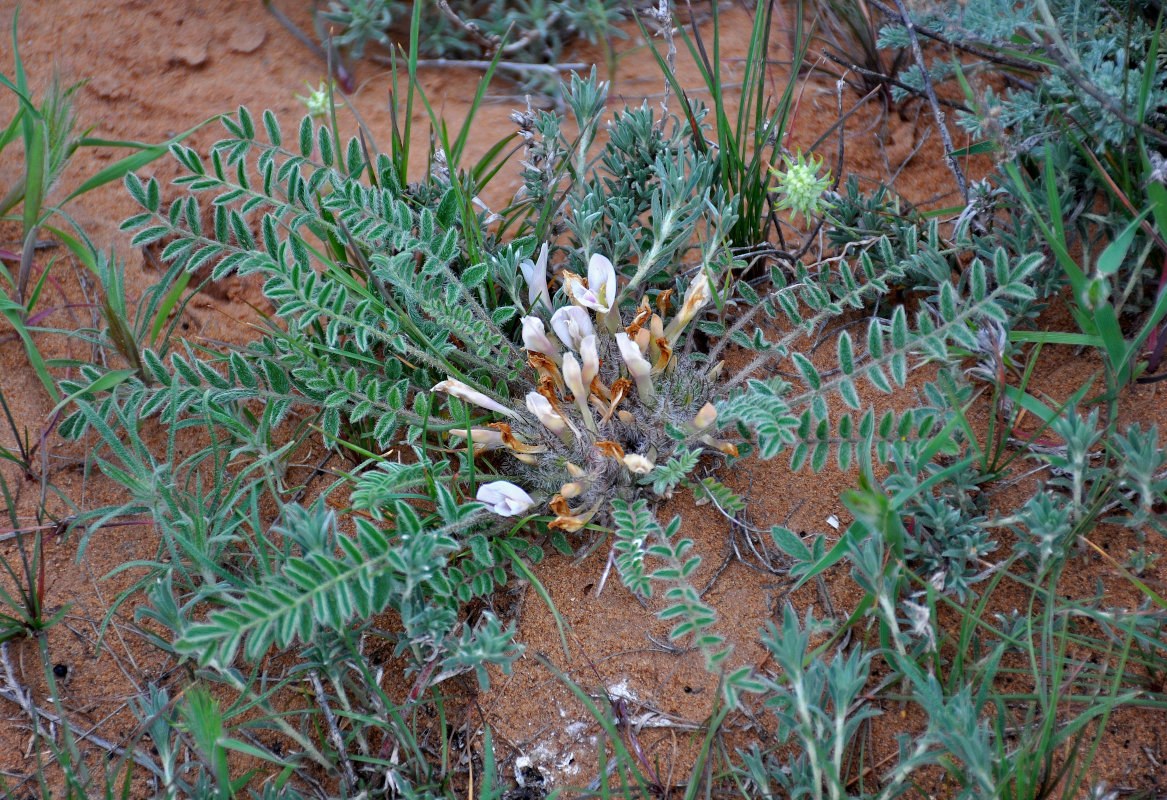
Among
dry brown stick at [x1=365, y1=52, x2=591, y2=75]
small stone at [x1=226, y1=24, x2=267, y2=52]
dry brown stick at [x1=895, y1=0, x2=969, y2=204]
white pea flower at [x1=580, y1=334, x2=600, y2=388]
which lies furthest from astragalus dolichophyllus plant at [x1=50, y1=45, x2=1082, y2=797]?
small stone at [x1=226, y1=24, x2=267, y2=52]

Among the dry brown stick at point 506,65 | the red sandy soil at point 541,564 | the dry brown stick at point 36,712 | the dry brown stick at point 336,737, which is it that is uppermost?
the dry brown stick at point 506,65

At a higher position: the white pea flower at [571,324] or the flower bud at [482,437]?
the white pea flower at [571,324]

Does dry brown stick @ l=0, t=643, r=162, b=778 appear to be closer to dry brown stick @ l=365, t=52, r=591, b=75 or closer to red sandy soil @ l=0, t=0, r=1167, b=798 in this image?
red sandy soil @ l=0, t=0, r=1167, b=798

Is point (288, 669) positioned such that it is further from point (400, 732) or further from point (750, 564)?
point (750, 564)

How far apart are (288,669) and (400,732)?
0.37 m

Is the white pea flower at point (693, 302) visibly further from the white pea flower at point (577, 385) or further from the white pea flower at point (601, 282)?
the white pea flower at point (577, 385)

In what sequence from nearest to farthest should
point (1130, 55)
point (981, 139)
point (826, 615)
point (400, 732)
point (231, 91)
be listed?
point (400, 732)
point (826, 615)
point (1130, 55)
point (981, 139)
point (231, 91)

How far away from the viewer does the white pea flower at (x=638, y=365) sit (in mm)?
2012

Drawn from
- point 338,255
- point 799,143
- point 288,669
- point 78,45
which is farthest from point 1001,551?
point 78,45

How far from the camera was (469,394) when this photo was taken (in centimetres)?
208

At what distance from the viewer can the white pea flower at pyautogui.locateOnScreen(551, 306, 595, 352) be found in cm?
213

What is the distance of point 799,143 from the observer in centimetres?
284

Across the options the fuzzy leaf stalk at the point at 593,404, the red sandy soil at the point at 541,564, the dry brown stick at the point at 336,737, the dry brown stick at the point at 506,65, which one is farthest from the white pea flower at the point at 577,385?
the dry brown stick at the point at 506,65

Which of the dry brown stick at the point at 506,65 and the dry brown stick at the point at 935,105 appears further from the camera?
the dry brown stick at the point at 506,65
